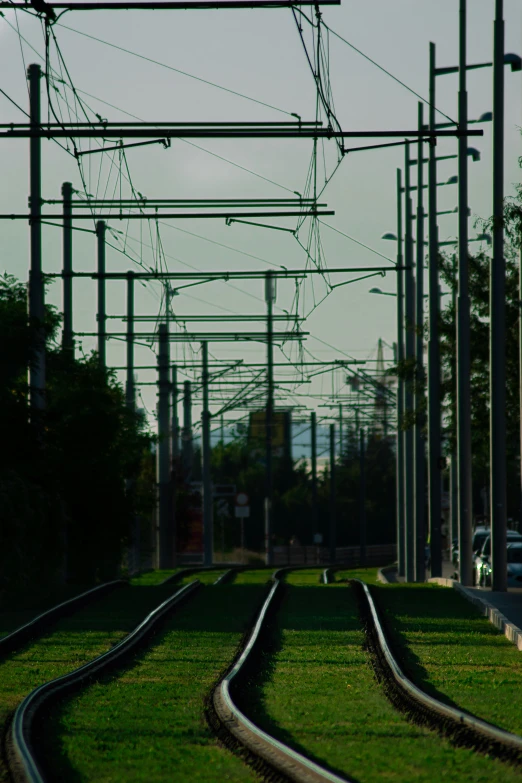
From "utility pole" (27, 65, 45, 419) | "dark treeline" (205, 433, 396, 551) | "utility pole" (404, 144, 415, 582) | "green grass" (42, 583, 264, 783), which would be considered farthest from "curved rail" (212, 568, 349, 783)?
"dark treeline" (205, 433, 396, 551)

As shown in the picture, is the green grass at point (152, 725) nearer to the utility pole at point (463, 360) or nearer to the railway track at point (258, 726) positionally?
the railway track at point (258, 726)

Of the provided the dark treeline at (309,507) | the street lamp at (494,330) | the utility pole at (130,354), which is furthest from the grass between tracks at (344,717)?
the dark treeline at (309,507)

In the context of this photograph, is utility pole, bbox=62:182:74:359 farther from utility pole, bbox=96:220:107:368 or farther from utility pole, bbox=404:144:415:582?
utility pole, bbox=404:144:415:582

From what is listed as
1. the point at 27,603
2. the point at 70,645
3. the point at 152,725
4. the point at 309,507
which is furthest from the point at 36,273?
the point at 309,507

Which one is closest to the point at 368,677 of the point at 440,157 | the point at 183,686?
the point at 183,686

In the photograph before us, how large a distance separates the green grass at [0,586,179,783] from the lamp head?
48.7ft

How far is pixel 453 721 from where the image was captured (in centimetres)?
1118

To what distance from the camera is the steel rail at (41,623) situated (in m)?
19.8

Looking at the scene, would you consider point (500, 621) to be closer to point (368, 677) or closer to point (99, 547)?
point (368, 677)

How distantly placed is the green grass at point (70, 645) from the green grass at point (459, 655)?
167 inches

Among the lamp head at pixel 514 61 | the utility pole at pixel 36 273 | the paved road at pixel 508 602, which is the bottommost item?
the paved road at pixel 508 602

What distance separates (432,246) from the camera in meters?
41.2

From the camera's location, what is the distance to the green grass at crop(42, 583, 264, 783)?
993 centimetres

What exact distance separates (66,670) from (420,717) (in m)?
6.05
